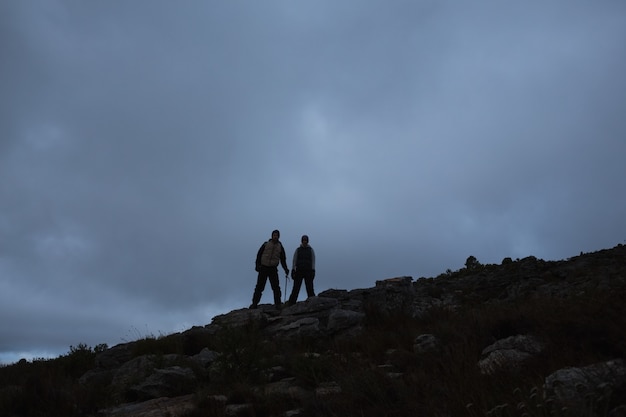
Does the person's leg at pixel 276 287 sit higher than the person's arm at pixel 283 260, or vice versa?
the person's arm at pixel 283 260

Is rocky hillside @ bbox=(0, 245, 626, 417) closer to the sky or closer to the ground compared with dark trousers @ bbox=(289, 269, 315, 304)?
closer to the ground

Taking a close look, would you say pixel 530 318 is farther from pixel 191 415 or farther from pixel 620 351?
pixel 191 415

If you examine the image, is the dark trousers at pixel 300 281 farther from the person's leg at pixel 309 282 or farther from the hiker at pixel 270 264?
the hiker at pixel 270 264

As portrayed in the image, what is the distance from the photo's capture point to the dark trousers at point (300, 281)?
13.6 m

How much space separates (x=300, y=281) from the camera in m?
13.8

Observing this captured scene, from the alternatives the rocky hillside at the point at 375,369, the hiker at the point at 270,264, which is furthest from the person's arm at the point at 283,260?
the rocky hillside at the point at 375,369

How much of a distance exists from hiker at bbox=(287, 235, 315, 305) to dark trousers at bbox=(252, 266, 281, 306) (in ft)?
1.49

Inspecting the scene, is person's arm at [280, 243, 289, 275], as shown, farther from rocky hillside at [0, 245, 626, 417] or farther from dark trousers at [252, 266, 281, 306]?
rocky hillside at [0, 245, 626, 417]

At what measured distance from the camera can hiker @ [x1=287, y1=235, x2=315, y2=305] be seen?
1348cm

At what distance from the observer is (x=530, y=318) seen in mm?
Answer: 6281

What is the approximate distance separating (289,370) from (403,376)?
208 centimetres

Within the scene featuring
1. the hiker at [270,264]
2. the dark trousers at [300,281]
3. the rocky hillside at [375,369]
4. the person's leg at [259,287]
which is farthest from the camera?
the dark trousers at [300,281]

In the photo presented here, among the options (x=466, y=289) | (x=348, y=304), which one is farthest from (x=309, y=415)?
(x=466, y=289)

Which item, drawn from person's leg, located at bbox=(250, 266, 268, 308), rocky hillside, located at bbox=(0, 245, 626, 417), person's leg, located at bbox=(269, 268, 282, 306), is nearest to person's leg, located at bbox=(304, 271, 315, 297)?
person's leg, located at bbox=(269, 268, 282, 306)
